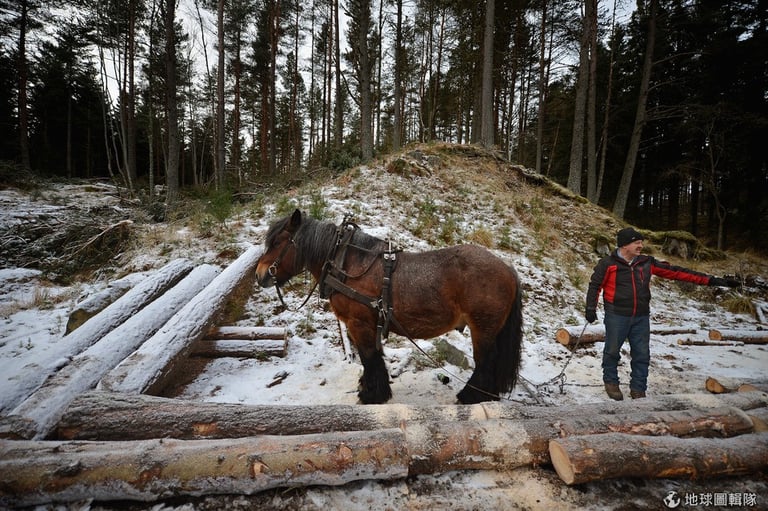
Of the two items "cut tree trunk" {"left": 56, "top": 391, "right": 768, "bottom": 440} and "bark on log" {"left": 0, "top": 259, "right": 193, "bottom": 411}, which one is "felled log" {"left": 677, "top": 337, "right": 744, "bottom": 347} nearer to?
"cut tree trunk" {"left": 56, "top": 391, "right": 768, "bottom": 440}

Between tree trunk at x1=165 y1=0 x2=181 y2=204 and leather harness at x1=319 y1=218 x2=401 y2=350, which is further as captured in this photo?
tree trunk at x1=165 y1=0 x2=181 y2=204

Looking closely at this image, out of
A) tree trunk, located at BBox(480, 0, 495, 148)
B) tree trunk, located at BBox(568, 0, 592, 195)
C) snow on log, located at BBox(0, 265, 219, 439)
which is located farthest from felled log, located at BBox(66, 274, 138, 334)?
tree trunk, located at BBox(568, 0, 592, 195)

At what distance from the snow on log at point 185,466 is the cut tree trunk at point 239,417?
0.71 feet

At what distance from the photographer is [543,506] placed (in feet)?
5.21

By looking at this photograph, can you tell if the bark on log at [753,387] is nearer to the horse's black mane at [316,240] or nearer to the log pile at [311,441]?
the log pile at [311,441]

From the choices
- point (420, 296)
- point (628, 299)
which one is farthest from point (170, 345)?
point (628, 299)

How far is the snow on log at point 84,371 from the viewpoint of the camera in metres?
1.93

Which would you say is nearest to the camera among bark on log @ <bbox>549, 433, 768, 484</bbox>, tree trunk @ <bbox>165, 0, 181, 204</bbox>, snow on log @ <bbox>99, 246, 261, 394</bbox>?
bark on log @ <bbox>549, 433, 768, 484</bbox>

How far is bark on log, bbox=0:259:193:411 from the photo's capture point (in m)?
2.32

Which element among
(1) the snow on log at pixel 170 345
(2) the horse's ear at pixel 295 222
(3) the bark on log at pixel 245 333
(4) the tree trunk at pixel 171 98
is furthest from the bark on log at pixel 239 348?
(4) the tree trunk at pixel 171 98

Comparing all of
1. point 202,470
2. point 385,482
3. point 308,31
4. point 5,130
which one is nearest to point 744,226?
point 385,482

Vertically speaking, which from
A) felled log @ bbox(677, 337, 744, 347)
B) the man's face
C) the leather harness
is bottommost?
felled log @ bbox(677, 337, 744, 347)

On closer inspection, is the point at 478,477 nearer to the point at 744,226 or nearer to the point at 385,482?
the point at 385,482

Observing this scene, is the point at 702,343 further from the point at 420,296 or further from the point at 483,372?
the point at 420,296
